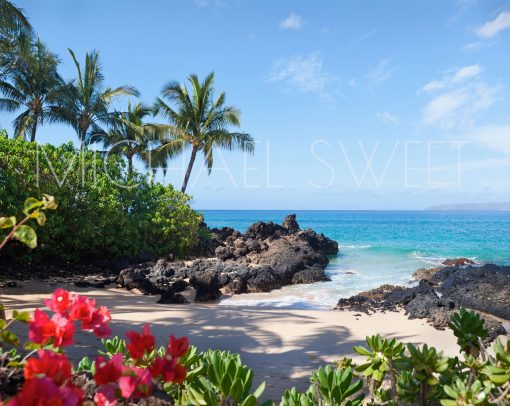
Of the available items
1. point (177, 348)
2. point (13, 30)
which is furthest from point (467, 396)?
point (13, 30)

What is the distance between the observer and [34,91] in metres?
19.1

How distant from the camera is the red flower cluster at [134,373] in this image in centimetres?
115

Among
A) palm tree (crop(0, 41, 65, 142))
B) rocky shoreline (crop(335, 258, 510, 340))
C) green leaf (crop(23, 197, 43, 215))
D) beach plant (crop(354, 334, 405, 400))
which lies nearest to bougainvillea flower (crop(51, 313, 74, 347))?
green leaf (crop(23, 197, 43, 215))

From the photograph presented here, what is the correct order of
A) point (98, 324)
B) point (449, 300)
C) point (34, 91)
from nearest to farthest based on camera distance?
point (98, 324) → point (449, 300) → point (34, 91)

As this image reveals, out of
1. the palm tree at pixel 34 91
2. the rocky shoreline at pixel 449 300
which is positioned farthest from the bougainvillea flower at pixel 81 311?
the palm tree at pixel 34 91

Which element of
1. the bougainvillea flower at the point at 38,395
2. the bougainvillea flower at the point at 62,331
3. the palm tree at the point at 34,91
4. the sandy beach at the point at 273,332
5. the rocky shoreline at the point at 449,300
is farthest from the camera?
the palm tree at the point at 34,91

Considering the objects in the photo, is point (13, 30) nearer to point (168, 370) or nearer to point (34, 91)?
point (34, 91)

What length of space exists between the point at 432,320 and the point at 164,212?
35.6 feet

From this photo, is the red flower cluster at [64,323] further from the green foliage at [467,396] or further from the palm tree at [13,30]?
the palm tree at [13,30]

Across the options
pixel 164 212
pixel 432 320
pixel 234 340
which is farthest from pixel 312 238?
pixel 234 340

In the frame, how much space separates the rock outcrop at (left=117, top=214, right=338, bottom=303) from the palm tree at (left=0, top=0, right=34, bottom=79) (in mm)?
8306

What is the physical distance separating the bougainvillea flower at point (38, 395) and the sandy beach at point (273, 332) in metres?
2.95

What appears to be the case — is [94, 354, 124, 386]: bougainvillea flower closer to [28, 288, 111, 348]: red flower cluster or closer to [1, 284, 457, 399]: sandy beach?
[28, 288, 111, 348]: red flower cluster

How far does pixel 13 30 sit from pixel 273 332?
40.9 feet
